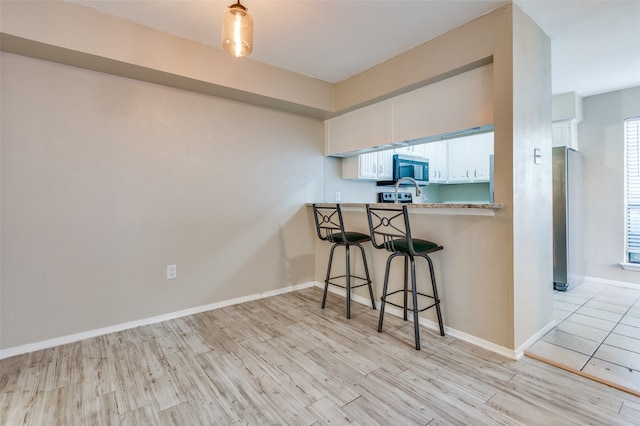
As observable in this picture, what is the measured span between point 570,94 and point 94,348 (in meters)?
5.33

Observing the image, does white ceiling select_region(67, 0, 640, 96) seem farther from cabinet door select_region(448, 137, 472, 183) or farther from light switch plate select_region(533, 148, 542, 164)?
cabinet door select_region(448, 137, 472, 183)

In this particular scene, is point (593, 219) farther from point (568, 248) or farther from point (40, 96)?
point (40, 96)

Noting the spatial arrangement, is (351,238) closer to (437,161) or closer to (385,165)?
(385,165)

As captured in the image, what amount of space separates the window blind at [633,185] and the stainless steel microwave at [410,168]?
7.27ft

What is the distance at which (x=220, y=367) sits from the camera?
191 centimetres

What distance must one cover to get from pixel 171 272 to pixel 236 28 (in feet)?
6.65

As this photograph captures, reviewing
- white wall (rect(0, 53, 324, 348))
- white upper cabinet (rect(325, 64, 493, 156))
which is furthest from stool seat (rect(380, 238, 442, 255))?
white wall (rect(0, 53, 324, 348))

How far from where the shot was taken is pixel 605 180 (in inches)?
145

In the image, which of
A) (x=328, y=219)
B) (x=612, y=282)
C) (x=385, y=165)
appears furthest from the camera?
(x=385, y=165)

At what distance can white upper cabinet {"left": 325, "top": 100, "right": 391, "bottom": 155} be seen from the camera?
3020mm

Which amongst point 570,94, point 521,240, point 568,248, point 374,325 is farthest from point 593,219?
point 374,325

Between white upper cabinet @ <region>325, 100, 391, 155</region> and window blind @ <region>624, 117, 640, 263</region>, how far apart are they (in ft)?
9.74

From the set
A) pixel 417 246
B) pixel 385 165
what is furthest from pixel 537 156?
pixel 385 165

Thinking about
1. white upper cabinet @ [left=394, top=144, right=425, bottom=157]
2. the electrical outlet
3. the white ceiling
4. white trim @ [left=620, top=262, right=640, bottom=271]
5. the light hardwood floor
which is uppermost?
the white ceiling
